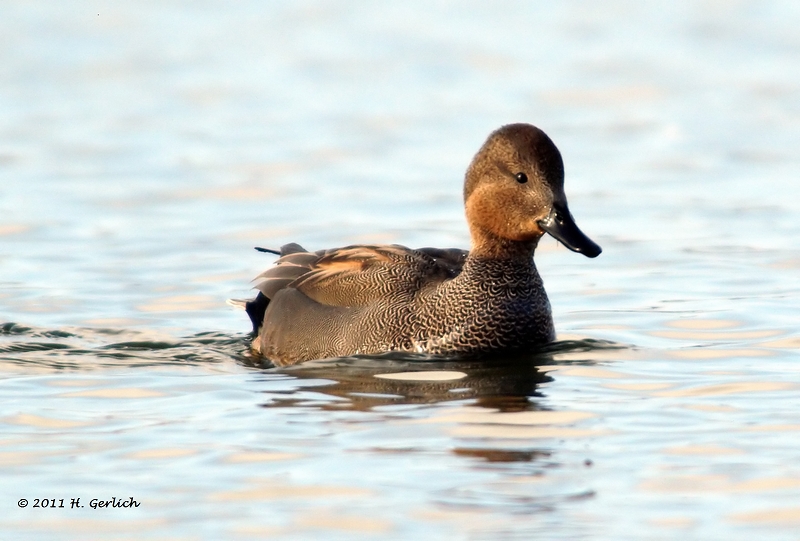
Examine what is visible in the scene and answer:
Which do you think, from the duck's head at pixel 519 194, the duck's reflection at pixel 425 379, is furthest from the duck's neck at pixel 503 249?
the duck's reflection at pixel 425 379

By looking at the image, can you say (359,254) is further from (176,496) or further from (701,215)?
(701,215)

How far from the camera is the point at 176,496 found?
7.45 m

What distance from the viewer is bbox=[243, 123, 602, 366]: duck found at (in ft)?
32.9

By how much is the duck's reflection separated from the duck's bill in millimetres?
815

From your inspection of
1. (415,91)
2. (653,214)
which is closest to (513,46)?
(415,91)

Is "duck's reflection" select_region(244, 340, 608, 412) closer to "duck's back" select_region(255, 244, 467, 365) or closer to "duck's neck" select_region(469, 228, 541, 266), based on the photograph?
"duck's back" select_region(255, 244, 467, 365)

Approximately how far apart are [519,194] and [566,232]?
0.42m

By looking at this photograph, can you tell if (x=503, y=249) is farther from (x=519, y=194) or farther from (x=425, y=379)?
(x=425, y=379)

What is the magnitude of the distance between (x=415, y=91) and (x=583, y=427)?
16028mm

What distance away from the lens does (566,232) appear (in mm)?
9867

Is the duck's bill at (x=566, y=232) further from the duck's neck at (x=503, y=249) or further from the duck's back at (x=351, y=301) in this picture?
the duck's back at (x=351, y=301)

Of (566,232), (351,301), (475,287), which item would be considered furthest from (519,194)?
(351,301)

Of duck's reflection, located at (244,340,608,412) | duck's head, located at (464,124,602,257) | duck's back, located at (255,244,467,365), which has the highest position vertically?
duck's head, located at (464,124,602,257)

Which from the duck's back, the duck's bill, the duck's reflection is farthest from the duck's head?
the duck's reflection
